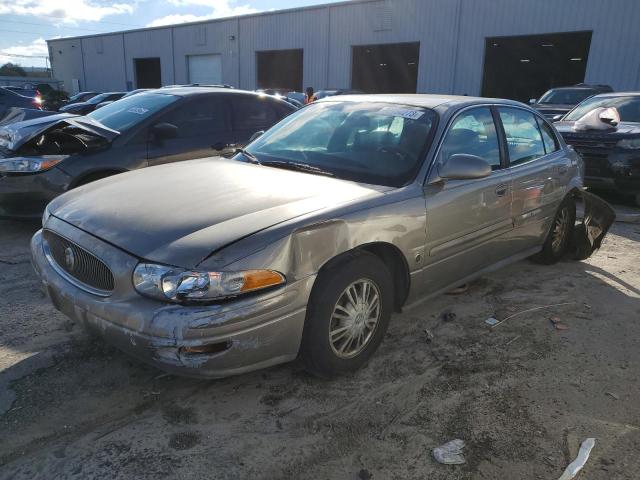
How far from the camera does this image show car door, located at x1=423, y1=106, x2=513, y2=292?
330 centimetres

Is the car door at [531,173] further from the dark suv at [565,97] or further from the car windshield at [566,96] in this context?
the car windshield at [566,96]

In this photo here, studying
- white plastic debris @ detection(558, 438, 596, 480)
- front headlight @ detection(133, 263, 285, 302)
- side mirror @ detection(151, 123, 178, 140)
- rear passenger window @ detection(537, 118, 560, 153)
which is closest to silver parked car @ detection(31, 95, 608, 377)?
front headlight @ detection(133, 263, 285, 302)

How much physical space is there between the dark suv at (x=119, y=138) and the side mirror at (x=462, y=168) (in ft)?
10.5

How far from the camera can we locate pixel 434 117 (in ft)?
11.4

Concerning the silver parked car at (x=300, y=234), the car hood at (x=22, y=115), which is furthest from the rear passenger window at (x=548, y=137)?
the car hood at (x=22, y=115)

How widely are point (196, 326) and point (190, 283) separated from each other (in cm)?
19

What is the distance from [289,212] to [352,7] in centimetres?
2571

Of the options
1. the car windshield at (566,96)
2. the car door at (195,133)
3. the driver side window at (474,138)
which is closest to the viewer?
the driver side window at (474,138)

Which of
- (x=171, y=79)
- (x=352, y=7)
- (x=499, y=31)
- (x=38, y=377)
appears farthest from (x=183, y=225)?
(x=171, y=79)

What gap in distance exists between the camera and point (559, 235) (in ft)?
16.6

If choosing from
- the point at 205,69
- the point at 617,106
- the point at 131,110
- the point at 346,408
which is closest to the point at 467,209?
the point at 346,408

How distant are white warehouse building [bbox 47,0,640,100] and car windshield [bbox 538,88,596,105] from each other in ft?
19.7

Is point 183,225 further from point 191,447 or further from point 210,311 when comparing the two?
point 191,447

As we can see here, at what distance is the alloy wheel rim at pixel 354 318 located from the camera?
280 cm
